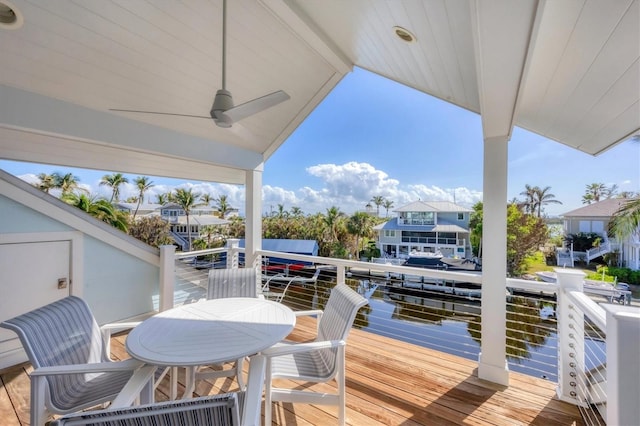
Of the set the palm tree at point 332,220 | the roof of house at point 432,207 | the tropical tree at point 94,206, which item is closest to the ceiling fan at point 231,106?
the tropical tree at point 94,206

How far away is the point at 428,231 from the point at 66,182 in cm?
2131

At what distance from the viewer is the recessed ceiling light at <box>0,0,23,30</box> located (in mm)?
1891

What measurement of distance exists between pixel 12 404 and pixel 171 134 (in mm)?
2671

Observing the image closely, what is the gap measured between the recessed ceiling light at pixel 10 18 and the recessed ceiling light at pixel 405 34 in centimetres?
265

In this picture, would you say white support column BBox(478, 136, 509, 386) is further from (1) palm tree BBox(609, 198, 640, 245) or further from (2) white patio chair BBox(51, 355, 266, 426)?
(1) palm tree BBox(609, 198, 640, 245)

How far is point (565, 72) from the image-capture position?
1.81 meters

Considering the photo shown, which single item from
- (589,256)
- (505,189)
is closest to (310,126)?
(589,256)

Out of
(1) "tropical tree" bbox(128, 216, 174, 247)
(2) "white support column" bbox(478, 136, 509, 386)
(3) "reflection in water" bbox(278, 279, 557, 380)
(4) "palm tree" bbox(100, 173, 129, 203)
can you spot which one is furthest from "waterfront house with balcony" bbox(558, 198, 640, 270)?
(4) "palm tree" bbox(100, 173, 129, 203)

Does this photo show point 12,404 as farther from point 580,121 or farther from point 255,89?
point 580,121

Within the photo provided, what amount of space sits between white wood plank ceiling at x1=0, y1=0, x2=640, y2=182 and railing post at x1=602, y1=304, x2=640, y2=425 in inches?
43.8

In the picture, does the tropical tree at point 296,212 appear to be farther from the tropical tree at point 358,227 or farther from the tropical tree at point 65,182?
the tropical tree at point 65,182

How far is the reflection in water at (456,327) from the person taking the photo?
8.41 feet

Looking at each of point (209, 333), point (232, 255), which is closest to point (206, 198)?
point (232, 255)

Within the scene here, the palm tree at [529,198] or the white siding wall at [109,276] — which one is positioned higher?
the palm tree at [529,198]
